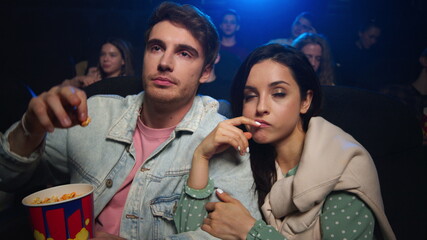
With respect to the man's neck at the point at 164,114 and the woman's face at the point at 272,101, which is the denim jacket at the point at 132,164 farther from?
the woman's face at the point at 272,101

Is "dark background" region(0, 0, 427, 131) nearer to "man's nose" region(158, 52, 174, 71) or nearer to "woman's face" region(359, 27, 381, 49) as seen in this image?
"woman's face" region(359, 27, 381, 49)

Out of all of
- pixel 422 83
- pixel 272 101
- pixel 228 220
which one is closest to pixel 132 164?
pixel 228 220

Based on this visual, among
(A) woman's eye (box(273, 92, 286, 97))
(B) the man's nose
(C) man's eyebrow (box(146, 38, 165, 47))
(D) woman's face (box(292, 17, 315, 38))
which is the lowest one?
(A) woman's eye (box(273, 92, 286, 97))

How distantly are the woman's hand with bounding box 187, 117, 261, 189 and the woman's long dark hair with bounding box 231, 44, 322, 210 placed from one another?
18 cm

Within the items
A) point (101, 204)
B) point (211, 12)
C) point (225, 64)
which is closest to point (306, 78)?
point (101, 204)

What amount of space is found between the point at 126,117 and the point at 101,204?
1.29ft

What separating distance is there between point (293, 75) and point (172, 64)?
0.50 meters

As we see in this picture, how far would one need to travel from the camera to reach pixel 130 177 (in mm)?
1343

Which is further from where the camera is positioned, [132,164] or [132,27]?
[132,27]

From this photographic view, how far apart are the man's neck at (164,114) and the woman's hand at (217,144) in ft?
1.02

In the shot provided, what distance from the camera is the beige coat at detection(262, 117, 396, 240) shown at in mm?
1073

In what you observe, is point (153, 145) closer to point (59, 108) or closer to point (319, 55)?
point (59, 108)

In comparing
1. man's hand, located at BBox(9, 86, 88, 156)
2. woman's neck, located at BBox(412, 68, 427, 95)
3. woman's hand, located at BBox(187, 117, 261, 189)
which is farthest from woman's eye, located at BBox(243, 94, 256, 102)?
woman's neck, located at BBox(412, 68, 427, 95)

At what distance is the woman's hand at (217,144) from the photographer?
1.12m
